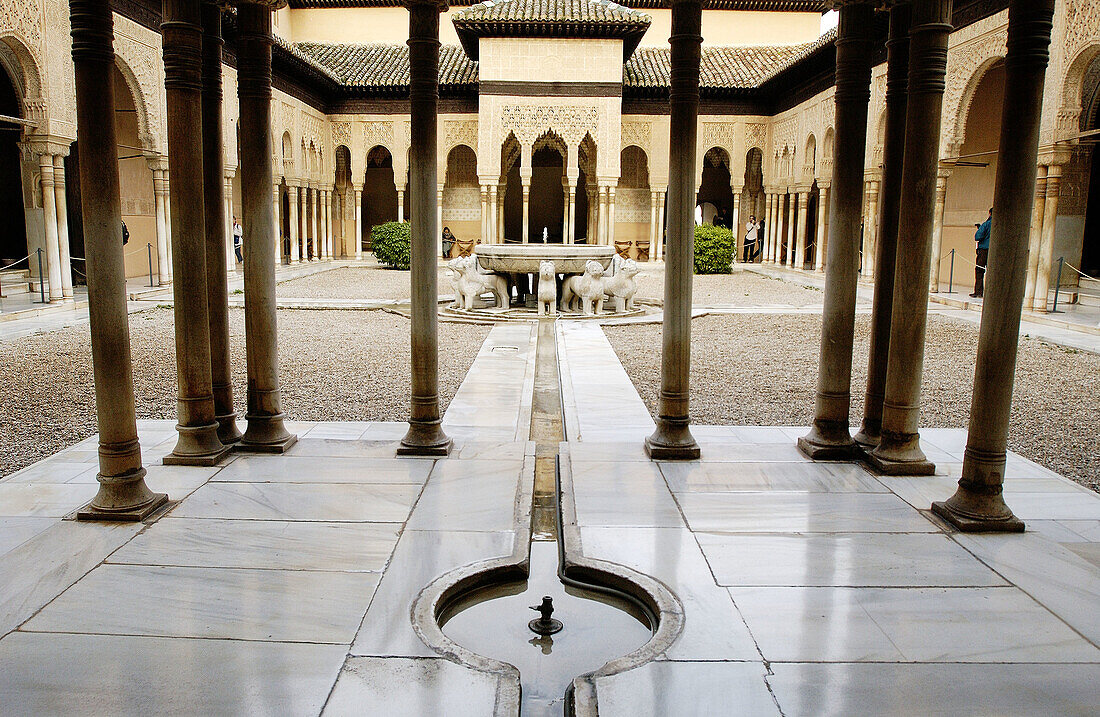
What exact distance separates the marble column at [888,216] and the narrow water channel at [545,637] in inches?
94.1

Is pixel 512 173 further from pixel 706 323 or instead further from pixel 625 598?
pixel 625 598

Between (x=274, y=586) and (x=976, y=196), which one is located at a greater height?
(x=976, y=196)

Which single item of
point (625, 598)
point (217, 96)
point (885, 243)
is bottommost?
point (625, 598)

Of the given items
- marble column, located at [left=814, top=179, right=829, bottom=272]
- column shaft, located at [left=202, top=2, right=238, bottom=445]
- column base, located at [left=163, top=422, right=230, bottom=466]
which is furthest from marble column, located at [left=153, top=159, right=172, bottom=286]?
marble column, located at [left=814, top=179, right=829, bottom=272]

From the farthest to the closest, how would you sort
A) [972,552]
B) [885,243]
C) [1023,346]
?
1. [1023,346]
2. [885,243]
3. [972,552]

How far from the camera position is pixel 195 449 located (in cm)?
469

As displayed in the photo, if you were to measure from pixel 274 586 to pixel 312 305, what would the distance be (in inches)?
486

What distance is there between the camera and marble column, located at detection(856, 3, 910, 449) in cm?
485

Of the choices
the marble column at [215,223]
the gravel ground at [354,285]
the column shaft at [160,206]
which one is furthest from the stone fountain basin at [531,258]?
the marble column at [215,223]

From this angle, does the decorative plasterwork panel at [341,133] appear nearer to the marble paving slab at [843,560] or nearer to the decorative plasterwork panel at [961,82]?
the decorative plasterwork panel at [961,82]

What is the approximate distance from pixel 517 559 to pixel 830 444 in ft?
8.13

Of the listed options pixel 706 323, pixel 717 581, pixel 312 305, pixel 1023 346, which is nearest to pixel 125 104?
pixel 312 305

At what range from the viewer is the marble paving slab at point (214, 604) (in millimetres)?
2801

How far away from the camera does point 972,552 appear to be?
357 cm
